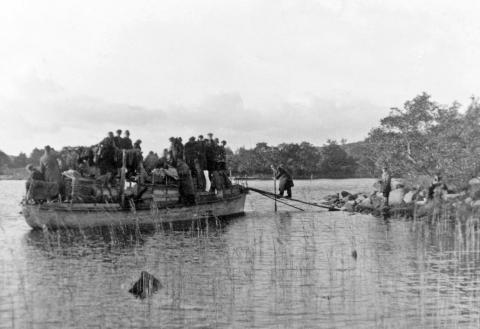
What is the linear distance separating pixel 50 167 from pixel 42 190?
36.5 inches

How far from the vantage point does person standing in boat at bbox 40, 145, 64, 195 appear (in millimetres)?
22766

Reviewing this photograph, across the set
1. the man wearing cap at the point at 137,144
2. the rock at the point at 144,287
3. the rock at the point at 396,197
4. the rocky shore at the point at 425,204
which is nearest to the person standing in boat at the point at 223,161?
the man wearing cap at the point at 137,144

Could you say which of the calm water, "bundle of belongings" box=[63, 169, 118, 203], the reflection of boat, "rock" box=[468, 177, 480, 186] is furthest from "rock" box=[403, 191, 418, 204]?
"bundle of belongings" box=[63, 169, 118, 203]

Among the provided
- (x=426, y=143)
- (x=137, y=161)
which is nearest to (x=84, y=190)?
(x=137, y=161)

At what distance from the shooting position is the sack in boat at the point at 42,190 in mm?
22625

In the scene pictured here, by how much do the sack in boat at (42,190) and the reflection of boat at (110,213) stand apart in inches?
16.6

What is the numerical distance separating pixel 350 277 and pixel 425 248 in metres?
5.30

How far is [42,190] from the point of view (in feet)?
74.7

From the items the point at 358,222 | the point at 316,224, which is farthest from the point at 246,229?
the point at 358,222

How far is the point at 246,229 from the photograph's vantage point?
80.7 ft

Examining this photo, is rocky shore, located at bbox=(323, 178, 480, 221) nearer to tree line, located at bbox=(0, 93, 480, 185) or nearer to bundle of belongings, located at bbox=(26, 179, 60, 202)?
tree line, located at bbox=(0, 93, 480, 185)

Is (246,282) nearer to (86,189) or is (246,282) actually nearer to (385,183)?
(86,189)

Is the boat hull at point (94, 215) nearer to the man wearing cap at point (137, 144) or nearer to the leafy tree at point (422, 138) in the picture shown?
the man wearing cap at point (137, 144)

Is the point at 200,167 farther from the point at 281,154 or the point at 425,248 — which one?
the point at 281,154
